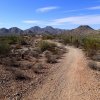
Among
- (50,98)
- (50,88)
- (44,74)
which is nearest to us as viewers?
(50,98)

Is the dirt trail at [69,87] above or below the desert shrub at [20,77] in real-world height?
below

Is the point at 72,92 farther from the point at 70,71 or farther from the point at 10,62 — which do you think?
the point at 10,62

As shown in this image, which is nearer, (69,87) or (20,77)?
(69,87)

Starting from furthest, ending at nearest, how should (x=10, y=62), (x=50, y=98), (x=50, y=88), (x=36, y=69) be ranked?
(x=10, y=62) → (x=36, y=69) → (x=50, y=88) → (x=50, y=98)

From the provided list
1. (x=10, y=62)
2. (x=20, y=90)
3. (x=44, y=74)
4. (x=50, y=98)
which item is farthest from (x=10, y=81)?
(x=10, y=62)

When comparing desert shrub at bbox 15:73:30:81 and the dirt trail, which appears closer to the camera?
the dirt trail

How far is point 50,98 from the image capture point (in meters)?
12.1

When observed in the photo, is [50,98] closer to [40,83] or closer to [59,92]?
[59,92]

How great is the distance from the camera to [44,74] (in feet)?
61.1

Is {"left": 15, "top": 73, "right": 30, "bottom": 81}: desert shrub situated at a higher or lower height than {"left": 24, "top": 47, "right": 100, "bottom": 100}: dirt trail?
higher

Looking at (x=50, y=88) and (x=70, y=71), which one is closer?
(x=50, y=88)

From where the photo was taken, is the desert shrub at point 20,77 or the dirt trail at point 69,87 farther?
the desert shrub at point 20,77

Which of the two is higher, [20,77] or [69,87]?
[20,77]

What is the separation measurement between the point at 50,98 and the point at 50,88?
82.7 inches
